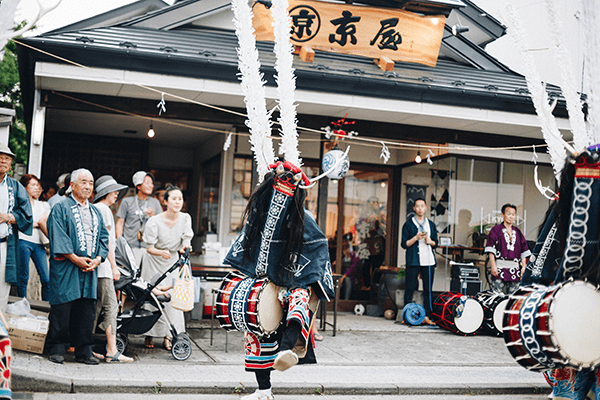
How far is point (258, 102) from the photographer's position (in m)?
4.84

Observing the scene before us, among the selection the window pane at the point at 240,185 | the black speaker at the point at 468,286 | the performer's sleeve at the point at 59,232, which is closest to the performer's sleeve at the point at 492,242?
the black speaker at the point at 468,286

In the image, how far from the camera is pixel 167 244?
7.13m

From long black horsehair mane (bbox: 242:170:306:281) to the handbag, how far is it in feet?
6.45

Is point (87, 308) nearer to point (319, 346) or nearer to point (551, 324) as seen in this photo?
point (319, 346)

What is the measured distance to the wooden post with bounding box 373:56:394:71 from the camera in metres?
9.88

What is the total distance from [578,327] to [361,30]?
7926 mm

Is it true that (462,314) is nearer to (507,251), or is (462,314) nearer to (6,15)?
(507,251)

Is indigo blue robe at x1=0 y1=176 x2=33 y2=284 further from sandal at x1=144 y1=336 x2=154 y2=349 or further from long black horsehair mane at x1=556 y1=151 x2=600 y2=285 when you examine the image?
long black horsehair mane at x1=556 y1=151 x2=600 y2=285

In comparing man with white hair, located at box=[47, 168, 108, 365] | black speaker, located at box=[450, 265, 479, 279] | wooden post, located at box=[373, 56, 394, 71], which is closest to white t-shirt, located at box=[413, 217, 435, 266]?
black speaker, located at box=[450, 265, 479, 279]

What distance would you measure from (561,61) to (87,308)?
16.4 ft

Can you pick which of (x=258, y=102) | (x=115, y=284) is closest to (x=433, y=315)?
(x=115, y=284)

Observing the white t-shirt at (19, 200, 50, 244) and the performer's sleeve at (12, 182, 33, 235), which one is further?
the white t-shirt at (19, 200, 50, 244)

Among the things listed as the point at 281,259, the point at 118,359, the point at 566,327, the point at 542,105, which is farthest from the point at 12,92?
the point at 566,327

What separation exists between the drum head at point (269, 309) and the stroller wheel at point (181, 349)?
2.35 metres
